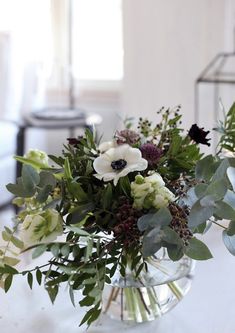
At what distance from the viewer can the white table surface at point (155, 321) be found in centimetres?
90

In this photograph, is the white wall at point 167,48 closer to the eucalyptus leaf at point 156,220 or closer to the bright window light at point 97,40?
the bright window light at point 97,40

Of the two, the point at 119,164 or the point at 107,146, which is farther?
the point at 107,146

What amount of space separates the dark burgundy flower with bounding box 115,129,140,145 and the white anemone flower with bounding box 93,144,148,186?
106 mm

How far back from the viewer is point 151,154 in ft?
2.59

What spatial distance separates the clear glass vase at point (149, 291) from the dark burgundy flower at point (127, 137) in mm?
190

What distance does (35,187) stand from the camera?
74 centimetres

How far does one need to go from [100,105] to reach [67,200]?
240 centimetres

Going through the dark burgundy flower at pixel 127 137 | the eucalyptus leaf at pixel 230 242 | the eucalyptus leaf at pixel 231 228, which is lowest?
the eucalyptus leaf at pixel 230 242

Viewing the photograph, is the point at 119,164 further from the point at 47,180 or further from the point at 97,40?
the point at 97,40

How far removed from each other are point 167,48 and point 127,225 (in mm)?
2021

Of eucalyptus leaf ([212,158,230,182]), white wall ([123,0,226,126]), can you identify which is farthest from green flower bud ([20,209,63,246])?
white wall ([123,0,226,126])

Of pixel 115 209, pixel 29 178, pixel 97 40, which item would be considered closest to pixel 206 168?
pixel 115 209

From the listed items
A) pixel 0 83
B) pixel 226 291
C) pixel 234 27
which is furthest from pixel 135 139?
pixel 0 83

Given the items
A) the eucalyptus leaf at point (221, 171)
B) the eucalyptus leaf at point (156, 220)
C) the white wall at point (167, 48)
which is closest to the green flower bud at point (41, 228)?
the eucalyptus leaf at point (156, 220)
